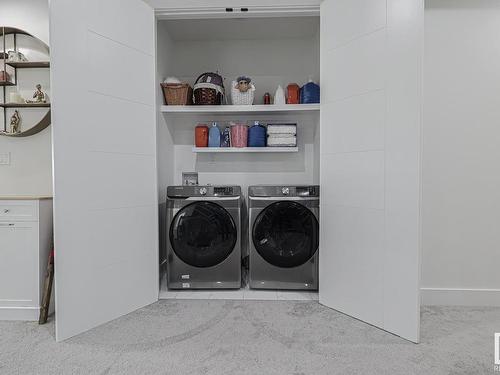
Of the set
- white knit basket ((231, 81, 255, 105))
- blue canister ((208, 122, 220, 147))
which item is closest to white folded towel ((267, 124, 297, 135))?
white knit basket ((231, 81, 255, 105))

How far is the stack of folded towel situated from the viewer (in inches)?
105

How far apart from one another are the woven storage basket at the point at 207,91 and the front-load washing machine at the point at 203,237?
0.76 meters

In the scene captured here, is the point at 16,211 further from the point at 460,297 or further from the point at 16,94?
the point at 460,297

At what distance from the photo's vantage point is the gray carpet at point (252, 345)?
145 cm

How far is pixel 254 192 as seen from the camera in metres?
2.39

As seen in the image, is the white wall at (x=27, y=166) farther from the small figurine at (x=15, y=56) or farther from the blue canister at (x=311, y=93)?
the blue canister at (x=311, y=93)

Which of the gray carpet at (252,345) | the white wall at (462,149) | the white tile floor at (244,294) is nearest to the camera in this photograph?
the gray carpet at (252,345)

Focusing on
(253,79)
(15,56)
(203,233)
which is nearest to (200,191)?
(203,233)

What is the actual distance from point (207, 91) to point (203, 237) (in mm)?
1245

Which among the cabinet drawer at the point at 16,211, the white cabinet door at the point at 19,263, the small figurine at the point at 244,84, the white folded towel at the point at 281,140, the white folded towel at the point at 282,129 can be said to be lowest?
the white cabinet door at the point at 19,263

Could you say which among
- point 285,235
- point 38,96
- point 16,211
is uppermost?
point 38,96

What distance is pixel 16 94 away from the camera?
7.86 ft

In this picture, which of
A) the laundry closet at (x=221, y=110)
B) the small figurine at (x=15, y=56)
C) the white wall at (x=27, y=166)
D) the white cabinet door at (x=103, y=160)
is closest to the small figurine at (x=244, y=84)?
the laundry closet at (x=221, y=110)

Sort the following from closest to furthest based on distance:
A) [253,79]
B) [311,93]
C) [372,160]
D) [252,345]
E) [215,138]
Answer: [252,345], [372,160], [311,93], [215,138], [253,79]
